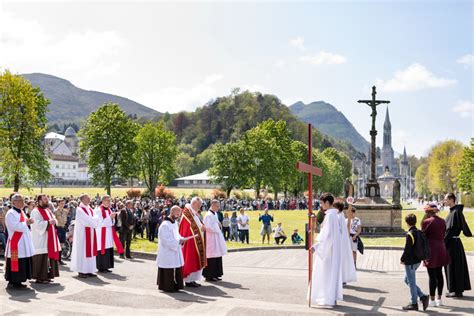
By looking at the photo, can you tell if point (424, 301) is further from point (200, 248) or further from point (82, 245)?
point (82, 245)

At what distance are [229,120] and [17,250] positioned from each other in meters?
144

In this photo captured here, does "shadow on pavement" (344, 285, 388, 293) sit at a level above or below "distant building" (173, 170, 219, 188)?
below

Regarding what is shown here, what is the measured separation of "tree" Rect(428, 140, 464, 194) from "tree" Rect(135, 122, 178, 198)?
4597 centimetres

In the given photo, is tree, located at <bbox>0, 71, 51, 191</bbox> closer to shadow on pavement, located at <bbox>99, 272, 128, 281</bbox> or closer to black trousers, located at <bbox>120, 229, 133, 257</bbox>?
black trousers, located at <bbox>120, 229, 133, 257</bbox>

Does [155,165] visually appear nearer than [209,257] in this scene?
No

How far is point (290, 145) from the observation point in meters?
79.2

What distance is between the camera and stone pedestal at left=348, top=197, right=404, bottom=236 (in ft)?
105

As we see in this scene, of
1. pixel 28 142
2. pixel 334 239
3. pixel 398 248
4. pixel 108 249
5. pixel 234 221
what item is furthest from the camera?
pixel 28 142

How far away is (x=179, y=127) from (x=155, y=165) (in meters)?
94.6

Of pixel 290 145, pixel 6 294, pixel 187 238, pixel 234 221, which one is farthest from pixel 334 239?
pixel 290 145

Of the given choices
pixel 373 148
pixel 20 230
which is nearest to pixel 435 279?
pixel 20 230

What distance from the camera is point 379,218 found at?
106ft

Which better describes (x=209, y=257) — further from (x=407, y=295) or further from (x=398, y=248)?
(x=398, y=248)

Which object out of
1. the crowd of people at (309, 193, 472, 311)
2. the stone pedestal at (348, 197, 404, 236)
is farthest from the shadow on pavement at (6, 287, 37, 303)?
the stone pedestal at (348, 197, 404, 236)
